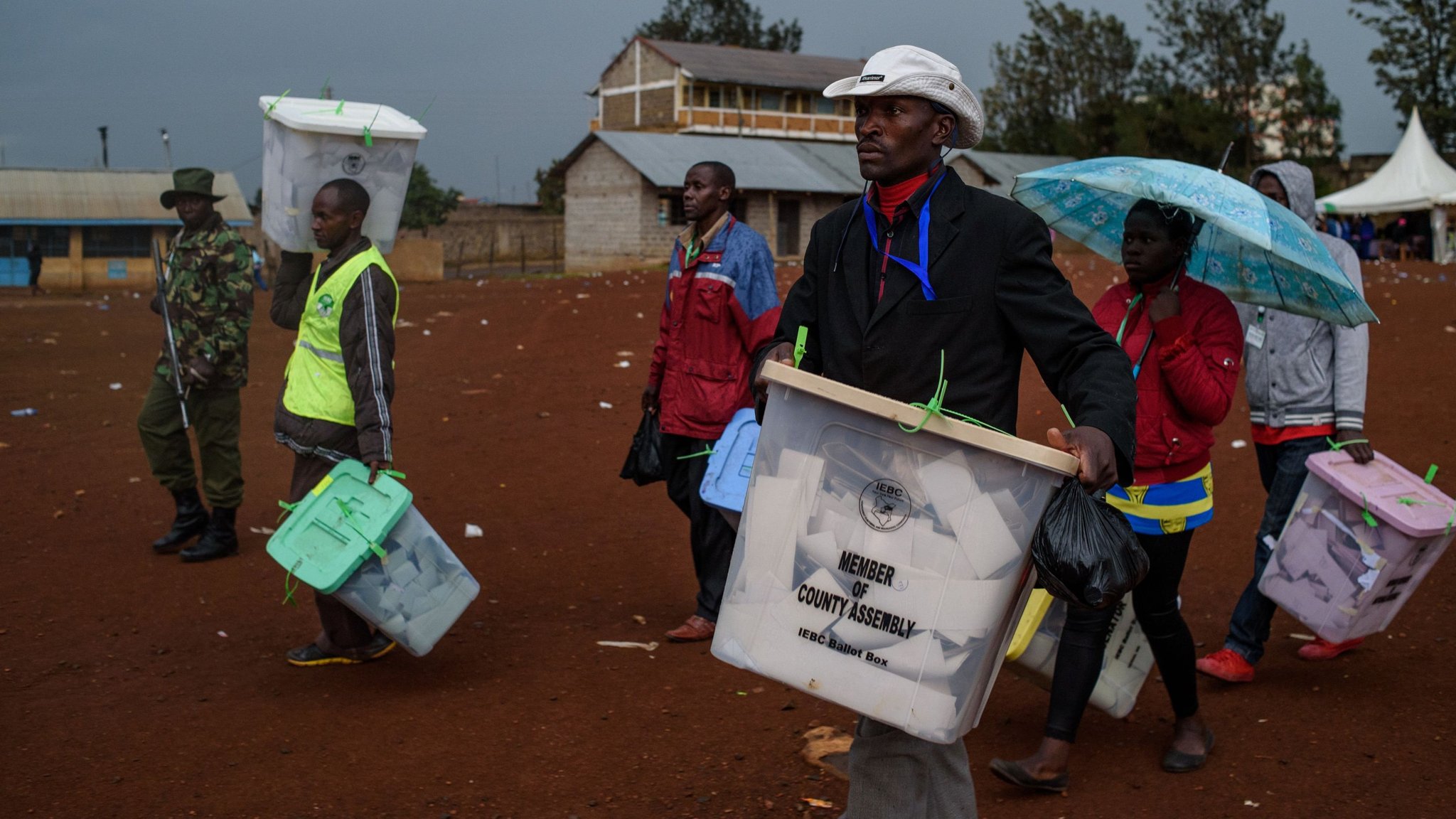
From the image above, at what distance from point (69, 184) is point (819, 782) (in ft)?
130

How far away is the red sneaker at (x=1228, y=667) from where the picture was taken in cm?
495

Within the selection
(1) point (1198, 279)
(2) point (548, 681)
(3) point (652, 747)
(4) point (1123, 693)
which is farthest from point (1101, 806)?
(2) point (548, 681)

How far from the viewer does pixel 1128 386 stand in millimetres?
2512

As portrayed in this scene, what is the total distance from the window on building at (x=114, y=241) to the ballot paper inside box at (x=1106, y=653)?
36.9 metres

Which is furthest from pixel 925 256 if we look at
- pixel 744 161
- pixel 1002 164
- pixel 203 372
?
pixel 1002 164

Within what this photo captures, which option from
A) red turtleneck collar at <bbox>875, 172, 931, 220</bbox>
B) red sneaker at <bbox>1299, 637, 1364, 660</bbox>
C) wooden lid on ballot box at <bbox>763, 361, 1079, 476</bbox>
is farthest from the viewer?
red sneaker at <bbox>1299, 637, 1364, 660</bbox>

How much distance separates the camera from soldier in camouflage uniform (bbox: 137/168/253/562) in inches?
259

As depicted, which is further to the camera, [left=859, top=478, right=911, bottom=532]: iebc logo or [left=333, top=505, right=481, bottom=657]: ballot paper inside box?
[left=333, top=505, right=481, bottom=657]: ballot paper inside box

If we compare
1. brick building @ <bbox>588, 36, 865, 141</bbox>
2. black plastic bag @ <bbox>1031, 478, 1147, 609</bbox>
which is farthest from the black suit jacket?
brick building @ <bbox>588, 36, 865, 141</bbox>

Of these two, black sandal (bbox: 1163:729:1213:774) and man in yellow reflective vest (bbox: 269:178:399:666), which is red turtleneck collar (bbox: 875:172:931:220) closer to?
black sandal (bbox: 1163:729:1213:774)

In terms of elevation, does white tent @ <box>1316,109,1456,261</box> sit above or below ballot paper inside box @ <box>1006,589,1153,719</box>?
above

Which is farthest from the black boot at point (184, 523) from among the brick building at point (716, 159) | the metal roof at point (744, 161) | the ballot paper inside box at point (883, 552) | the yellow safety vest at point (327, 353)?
the metal roof at point (744, 161)

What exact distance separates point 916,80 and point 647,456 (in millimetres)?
3165

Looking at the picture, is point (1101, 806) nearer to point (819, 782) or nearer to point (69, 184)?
point (819, 782)
